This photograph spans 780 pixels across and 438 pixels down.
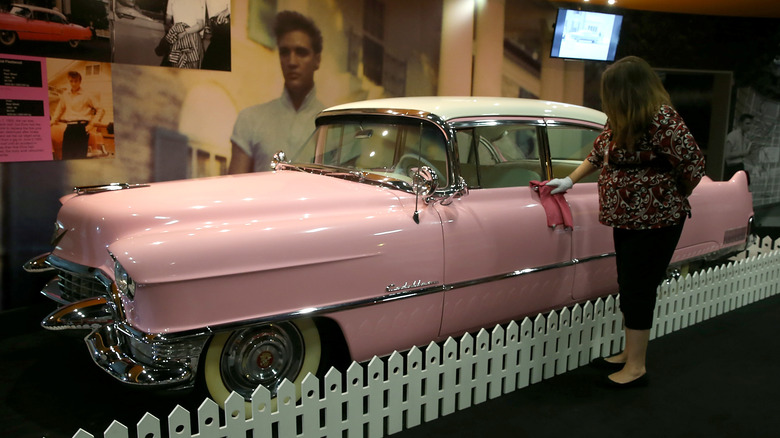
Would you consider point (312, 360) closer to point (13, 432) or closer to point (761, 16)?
point (13, 432)

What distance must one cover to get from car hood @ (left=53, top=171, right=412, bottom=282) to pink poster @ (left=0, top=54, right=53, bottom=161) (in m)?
1.55

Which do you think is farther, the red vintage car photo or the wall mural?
the wall mural

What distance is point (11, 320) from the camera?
4168 mm

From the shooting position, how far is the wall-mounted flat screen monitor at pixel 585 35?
307 inches

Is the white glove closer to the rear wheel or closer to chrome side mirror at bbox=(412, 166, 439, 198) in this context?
chrome side mirror at bbox=(412, 166, 439, 198)

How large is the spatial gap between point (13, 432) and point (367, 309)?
1.62m

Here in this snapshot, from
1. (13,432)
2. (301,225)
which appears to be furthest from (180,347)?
(13,432)

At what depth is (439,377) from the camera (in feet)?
9.16

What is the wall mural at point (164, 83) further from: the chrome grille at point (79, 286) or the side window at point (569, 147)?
the side window at point (569, 147)

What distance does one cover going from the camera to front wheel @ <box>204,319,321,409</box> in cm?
248

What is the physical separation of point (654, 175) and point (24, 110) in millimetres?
4064

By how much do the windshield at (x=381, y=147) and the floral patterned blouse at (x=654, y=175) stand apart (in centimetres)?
83

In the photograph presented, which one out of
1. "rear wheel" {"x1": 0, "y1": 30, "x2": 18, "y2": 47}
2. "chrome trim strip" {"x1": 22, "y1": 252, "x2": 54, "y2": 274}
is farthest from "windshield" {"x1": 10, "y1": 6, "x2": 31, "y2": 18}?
"chrome trim strip" {"x1": 22, "y1": 252, "x2": 54, "y2": 274}

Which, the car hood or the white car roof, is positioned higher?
the white car roof
